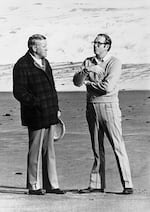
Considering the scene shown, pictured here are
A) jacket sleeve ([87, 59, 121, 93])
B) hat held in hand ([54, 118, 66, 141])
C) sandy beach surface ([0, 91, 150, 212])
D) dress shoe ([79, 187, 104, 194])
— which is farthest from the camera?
hat held in hand ([54, 118, 66, 141])

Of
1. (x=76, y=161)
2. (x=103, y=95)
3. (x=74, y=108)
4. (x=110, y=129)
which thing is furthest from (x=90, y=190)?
(x=74, y=108)

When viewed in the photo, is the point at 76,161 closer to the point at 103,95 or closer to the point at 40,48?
the point at 103,95

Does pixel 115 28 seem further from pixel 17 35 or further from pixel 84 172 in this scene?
pixel 84 172

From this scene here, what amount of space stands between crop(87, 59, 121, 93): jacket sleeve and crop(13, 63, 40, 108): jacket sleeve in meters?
0.50

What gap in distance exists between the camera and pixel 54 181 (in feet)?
23.2

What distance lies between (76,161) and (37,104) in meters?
2.03

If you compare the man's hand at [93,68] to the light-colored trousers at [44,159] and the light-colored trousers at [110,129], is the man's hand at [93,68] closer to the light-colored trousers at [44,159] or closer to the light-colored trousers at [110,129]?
the light-colored trousers at [110,129]

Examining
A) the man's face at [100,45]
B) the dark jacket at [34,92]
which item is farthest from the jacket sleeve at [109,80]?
the dark jacket at [34,92]

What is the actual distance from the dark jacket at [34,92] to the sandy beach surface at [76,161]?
26.3 inches

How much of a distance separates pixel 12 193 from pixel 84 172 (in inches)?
51.9

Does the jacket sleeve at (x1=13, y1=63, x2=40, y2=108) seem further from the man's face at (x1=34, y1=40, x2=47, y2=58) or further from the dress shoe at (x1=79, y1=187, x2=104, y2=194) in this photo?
the dress shoe at (x1=79, y1=187, x2=104, y2=194)

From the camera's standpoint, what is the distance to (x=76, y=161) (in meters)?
8.81

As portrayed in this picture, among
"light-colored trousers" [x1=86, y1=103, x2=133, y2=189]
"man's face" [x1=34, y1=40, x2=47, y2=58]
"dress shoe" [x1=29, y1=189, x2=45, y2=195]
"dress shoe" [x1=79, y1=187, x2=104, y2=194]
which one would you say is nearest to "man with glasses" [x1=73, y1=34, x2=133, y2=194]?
"light-colored trousers" [x1=86, y1=103, x2=133, y2=189]

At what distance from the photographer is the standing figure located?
6.91m
